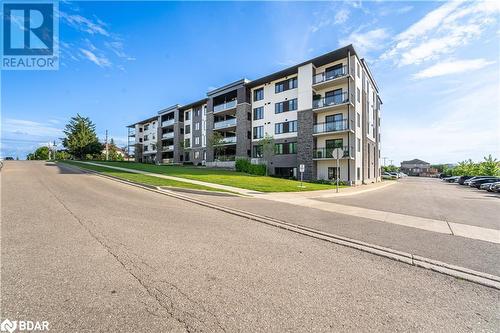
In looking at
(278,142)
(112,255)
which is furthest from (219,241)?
(278,142)

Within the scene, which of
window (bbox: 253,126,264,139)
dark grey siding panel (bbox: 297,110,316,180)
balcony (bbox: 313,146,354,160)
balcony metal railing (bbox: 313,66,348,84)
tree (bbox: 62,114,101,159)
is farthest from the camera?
tree (bbox: 62,114,101,159)

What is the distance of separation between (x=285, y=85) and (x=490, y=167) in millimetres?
42010

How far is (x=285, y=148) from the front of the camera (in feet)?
107

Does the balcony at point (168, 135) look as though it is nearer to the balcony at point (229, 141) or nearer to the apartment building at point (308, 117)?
the apartment building at point (308, 117)

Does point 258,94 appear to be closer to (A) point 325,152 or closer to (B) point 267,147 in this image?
(B) point 267,147

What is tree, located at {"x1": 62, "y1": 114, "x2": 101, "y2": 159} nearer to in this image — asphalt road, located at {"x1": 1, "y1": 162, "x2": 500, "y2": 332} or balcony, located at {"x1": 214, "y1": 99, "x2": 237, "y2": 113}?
balcony, located at {"x1": 214, "y1": 99, "x2": 237, "y2": 113}

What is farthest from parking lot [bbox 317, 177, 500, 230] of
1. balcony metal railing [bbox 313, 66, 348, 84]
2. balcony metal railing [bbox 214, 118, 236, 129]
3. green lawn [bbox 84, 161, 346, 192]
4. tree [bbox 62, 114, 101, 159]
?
tree [bbox 62, 114, 101, 159]

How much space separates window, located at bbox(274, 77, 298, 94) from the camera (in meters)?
32.3

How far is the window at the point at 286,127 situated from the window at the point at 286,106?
1930 millimetres

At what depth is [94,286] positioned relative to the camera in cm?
344

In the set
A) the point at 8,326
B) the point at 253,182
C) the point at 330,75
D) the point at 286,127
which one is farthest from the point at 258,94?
the point at 8,326

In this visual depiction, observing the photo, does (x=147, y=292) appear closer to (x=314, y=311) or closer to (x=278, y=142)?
(x=314, y=311)

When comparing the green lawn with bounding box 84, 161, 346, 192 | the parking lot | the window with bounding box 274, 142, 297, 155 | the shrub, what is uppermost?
the window with bounding box 274, 142, 297, 155

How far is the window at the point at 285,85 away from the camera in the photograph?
32.3 m
